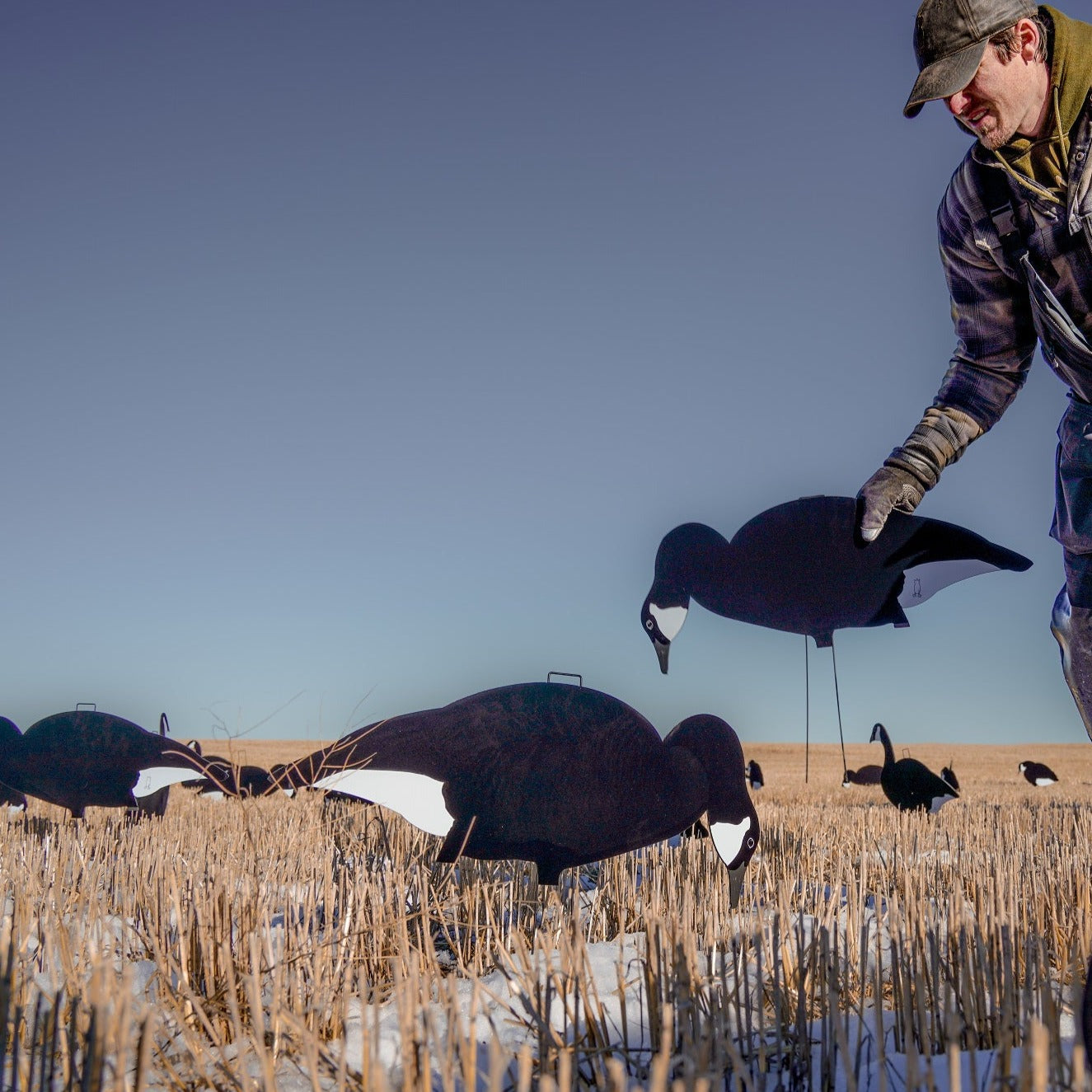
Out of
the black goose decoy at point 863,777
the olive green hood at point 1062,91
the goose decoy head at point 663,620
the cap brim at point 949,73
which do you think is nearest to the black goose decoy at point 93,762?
the goose decoy head at point 663,620

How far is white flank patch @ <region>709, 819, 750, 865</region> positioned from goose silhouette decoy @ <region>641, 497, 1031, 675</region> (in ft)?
2.97

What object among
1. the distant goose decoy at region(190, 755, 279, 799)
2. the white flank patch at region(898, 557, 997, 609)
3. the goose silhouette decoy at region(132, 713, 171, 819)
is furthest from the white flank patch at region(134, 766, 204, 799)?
the white flank patch at region(898, 557, 997, 609)

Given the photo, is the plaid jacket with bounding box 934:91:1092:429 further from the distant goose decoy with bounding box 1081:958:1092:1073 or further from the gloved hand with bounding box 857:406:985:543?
the distant goose decoy with bounding box 1081:958:1092:1073

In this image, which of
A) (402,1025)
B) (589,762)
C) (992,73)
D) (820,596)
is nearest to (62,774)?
(589,762)

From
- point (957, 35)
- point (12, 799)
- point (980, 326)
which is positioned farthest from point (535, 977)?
point (12, 799)

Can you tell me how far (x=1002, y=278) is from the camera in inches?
115

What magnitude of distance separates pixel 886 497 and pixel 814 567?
76cm

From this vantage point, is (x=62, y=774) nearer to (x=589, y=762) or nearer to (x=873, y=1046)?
(x=589, y=762)

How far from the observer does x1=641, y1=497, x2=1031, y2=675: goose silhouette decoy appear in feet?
11.1

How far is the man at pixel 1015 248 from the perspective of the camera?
2.44m

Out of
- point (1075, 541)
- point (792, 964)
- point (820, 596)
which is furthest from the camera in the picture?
point (820, 596)

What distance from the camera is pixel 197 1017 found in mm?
2111

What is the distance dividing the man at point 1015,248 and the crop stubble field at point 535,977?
1.17m

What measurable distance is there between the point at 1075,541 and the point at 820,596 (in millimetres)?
1110
